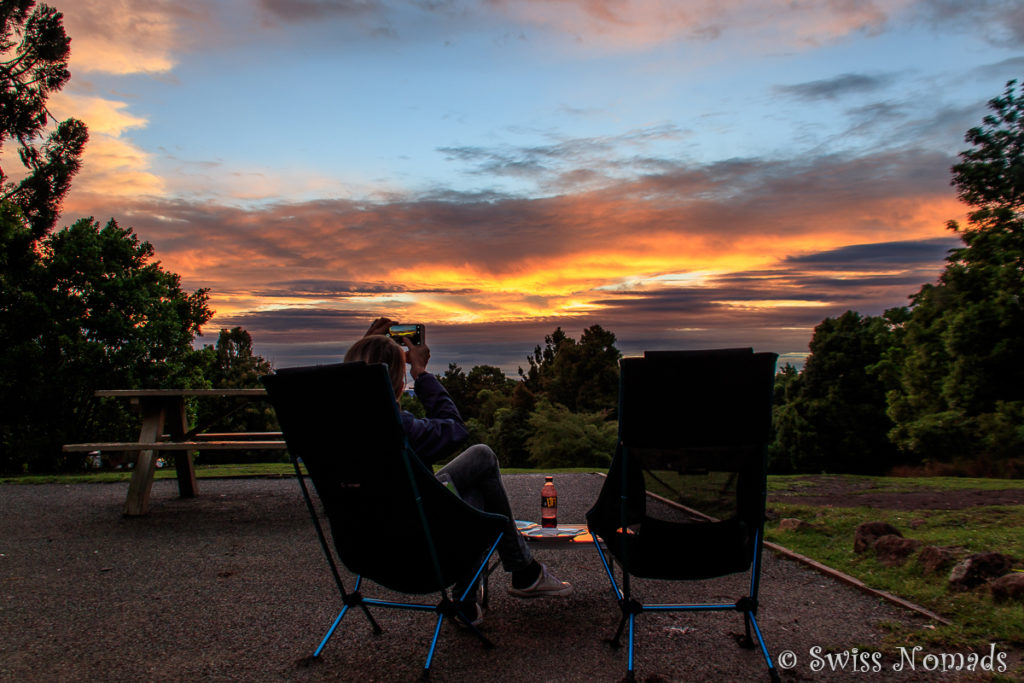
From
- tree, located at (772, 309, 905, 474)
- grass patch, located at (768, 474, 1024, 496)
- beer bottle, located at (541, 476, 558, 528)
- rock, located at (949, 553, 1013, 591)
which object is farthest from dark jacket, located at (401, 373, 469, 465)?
tree, located at (772, 309, 905, 474)

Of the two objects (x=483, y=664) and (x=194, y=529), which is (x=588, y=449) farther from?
(x=483, y=664)

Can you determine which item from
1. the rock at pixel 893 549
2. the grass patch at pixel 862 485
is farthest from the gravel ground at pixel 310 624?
the grass patch at pixel 862 485

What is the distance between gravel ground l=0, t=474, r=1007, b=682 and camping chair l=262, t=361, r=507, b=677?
24 centimetres

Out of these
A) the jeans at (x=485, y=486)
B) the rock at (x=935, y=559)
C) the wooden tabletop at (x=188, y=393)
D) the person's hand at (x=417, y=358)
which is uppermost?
the person's hand at (x=417, y=358)

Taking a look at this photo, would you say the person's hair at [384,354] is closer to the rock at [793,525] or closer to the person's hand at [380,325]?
the person's hand at [380,325]

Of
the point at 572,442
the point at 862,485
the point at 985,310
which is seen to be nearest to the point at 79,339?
the point at 572,442

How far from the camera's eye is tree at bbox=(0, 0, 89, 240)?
24.7 metres

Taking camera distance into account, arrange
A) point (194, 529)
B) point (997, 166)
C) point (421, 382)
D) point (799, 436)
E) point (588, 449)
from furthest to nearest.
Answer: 1. point (799, 436)
2. point (997, 166)
3. point (588, 449)
4. point (194, 529)
5. point (421, 382)

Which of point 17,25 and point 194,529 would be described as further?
point 17,25

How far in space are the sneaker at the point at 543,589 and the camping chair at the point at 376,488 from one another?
579 mm

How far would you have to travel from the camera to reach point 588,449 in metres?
24.4

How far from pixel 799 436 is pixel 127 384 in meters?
32.9

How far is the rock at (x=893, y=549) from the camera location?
15.9 ft

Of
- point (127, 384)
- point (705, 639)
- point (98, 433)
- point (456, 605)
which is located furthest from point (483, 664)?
point (98, 433)
